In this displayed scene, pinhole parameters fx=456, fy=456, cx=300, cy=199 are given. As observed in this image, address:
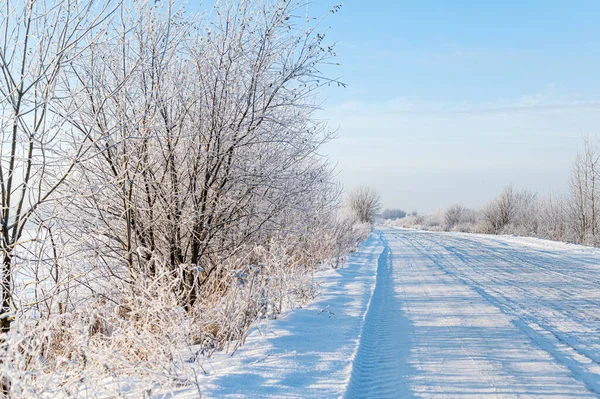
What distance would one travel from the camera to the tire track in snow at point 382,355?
14.6 ft

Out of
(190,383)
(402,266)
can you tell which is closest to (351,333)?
(190,383)

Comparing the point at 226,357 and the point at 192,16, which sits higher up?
the point at 192,16

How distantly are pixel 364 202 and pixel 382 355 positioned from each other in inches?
1632

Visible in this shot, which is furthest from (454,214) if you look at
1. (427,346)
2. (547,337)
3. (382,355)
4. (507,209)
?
(382,355)

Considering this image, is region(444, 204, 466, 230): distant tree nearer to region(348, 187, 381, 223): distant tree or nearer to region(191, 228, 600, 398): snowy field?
region(348, 187, 381, 223): distant tree

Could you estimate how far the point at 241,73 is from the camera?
275 inches

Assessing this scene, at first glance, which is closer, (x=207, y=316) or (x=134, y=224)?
(x=207, y=316)

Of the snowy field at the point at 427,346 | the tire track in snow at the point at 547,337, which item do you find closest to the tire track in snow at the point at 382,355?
the snowy field at the point at 427,346

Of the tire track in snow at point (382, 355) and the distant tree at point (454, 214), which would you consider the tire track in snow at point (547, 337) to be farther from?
the distant tree at point (454, 214)

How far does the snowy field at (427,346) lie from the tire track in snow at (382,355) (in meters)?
0.01

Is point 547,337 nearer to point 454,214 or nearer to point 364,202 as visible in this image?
point 364,202

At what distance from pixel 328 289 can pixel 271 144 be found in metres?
3.59

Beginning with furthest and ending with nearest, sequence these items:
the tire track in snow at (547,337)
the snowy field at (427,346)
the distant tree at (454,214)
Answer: the distant tree at (454,214), the tire track in snow at (547,337), the snowy field at (427,346)

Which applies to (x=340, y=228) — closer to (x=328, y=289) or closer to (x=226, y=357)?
(x=328, y=289)
